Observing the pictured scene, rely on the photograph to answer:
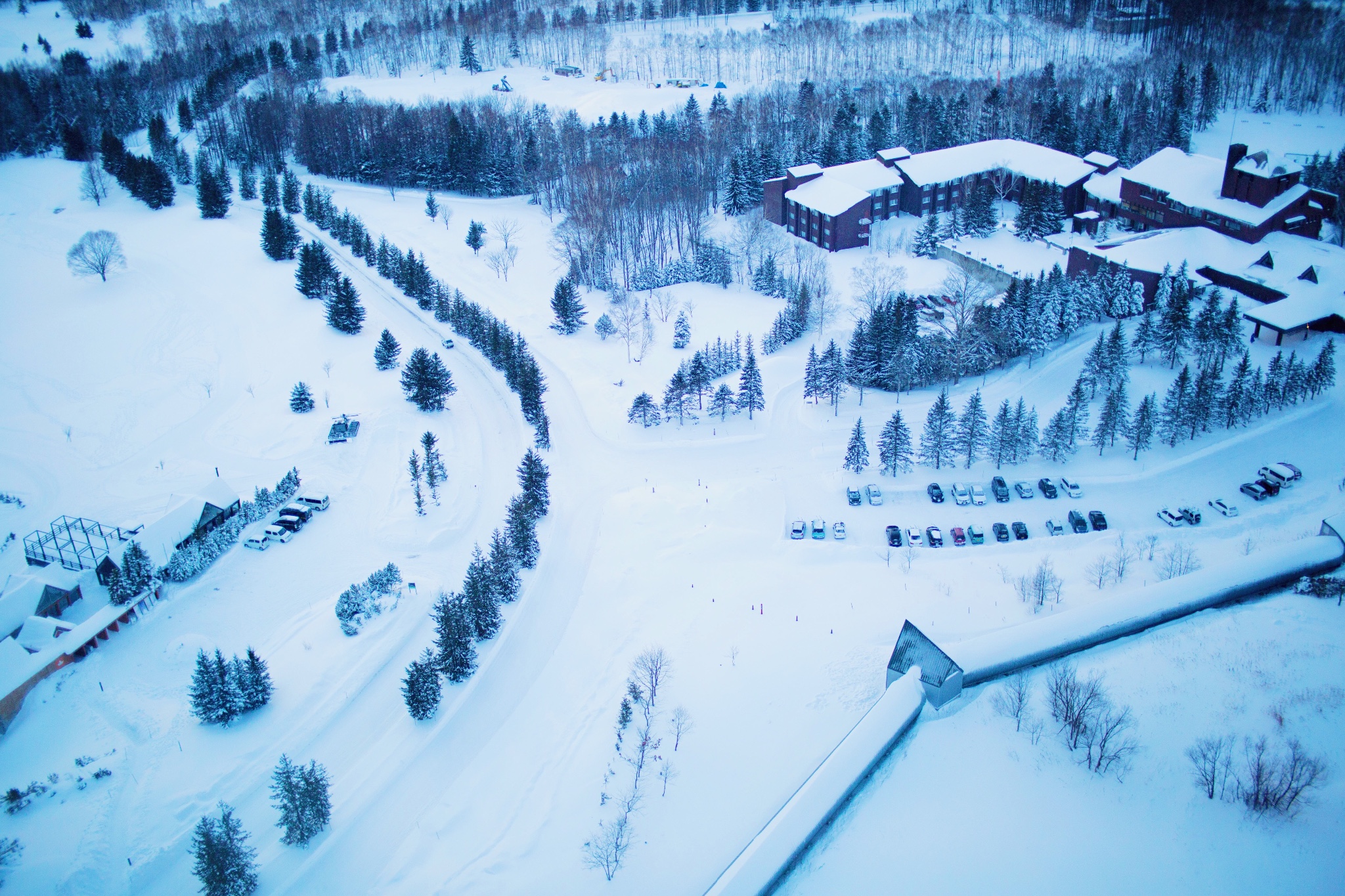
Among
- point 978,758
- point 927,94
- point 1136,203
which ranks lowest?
point 978,758

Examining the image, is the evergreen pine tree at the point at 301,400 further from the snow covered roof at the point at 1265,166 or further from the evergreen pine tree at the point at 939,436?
the snow covered roof at the point at 1265,166

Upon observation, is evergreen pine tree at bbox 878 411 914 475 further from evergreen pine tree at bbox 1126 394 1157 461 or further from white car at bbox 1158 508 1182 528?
white car at bbox 1158 508 1182 528

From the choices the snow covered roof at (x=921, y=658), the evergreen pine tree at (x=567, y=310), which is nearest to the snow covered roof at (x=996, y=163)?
the evergreen pine tree at (x=567, y=310)

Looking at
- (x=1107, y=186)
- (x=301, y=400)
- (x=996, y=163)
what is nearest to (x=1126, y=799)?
(x=301, y=400)

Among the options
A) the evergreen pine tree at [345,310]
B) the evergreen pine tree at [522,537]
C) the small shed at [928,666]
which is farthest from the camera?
the evergreen pine tree at [345,310]

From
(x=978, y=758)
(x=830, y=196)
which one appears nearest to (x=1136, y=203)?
(x=830, y=196)

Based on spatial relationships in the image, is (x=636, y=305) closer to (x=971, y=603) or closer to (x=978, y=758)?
(x=971, y=603)

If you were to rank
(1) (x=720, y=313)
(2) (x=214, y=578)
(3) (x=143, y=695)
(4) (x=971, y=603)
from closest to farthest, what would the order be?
(3) (x=143, y=695)
(4) (x=971, y=603)
(2) (x=214, y=578)
(1) (x=720, y=313)
